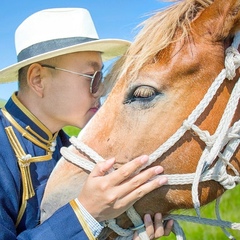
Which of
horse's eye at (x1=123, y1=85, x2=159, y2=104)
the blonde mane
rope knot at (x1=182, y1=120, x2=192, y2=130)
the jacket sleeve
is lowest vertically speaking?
the jacket sleeve

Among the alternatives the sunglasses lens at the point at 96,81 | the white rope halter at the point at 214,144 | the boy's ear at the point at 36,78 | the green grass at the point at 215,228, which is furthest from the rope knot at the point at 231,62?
the green grass at the point at 215,228

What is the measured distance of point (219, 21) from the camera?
1852mm

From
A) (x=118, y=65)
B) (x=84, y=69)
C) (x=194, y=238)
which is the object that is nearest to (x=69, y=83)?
(x=84, y=69)

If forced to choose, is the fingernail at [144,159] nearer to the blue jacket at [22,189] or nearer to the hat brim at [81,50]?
the blue jacket at [22,189]

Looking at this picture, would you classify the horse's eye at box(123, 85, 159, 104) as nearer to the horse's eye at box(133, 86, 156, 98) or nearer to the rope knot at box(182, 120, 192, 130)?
the horse's eye at box(133, 86, 156, 98)

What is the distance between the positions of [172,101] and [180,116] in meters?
0.07

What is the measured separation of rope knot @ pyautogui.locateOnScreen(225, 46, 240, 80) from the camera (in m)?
1.82

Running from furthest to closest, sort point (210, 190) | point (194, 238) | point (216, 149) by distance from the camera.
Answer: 1. point (194, 238)
2. point (210, 190)
3. point (216, 149)

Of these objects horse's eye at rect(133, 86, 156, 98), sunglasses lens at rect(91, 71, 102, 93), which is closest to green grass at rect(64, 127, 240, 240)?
sunglasses lens at rect(91, 71, 102, 93)

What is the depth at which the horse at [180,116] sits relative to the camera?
1.83 m

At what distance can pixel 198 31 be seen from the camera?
6.24ft

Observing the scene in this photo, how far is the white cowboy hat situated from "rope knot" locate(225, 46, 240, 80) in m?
0.85

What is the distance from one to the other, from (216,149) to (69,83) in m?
0.97

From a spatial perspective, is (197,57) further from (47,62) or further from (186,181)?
(47,62)
